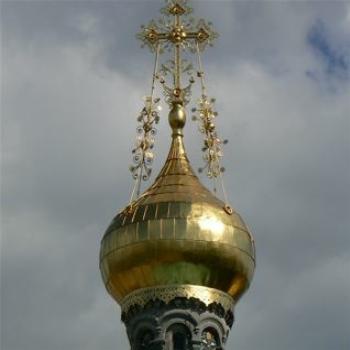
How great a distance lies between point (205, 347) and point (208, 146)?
5128 mm

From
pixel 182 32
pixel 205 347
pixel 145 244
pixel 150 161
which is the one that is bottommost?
pixel 205 347

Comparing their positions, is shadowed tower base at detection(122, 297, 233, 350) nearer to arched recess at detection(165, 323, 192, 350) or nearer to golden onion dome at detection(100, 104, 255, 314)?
arched recess at detection(165, 323, 192, 350)

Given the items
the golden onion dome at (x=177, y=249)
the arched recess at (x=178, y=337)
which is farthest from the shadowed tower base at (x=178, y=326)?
the golden onion dome at (x=177, y=249)

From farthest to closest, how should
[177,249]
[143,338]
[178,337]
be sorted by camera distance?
[143,338] < [177,249] < [178,337]

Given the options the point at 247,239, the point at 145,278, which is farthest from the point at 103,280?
the point at 247,239

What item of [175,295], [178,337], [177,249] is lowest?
[178,337]

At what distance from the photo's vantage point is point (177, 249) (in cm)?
2631

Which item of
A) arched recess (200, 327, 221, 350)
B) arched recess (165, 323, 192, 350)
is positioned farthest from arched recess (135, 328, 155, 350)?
arched recess (200, 327, 221, 350)

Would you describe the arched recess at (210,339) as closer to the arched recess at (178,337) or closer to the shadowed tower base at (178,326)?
the shadowed tower base at (178,326)

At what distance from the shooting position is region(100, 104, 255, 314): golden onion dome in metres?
26.4

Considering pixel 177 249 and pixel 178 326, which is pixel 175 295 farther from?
pixel 177 249

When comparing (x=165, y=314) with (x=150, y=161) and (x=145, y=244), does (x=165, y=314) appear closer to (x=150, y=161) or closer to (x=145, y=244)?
(x=145, y=244)

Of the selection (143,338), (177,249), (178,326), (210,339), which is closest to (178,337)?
(178,326)

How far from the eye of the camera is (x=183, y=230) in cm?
2648
